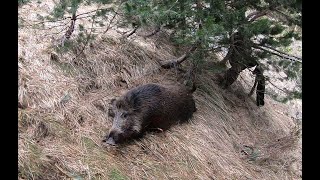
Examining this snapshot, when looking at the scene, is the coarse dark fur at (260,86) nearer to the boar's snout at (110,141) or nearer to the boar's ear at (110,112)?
the boar's ear at (110,112)

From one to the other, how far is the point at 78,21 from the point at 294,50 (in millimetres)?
6776

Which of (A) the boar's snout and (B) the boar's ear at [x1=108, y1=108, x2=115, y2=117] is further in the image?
(B) the boar's ear at [x1=108, y1=108, x2=115, y2=117]

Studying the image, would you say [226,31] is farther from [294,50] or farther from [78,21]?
[294,50]

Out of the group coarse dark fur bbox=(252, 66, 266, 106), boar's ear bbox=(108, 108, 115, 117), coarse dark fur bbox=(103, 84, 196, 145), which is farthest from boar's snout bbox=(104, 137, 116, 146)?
coarse dark fur bbox=(252, 66, 266, 106)

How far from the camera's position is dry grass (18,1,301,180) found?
15.2 feet

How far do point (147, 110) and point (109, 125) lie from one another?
0.55 metres

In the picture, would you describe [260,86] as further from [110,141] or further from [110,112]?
[110,141]

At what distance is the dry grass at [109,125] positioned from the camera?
4641 millimetres

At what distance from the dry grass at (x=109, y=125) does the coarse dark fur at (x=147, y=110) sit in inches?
5.9

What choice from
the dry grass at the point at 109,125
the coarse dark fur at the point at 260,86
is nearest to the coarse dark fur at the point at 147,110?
the dry grass at the point at 109,125

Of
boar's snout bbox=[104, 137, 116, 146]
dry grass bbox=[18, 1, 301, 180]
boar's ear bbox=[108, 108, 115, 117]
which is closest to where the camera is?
dry grass bbox=[18, 1, 301, 180]

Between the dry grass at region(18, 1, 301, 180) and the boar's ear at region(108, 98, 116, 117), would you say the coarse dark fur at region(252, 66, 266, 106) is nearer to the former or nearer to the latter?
the dry grass at region(18, 1, 301, 180)

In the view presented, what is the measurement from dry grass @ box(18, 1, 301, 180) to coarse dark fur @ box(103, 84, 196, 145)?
149mm

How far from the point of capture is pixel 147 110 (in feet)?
18.5
